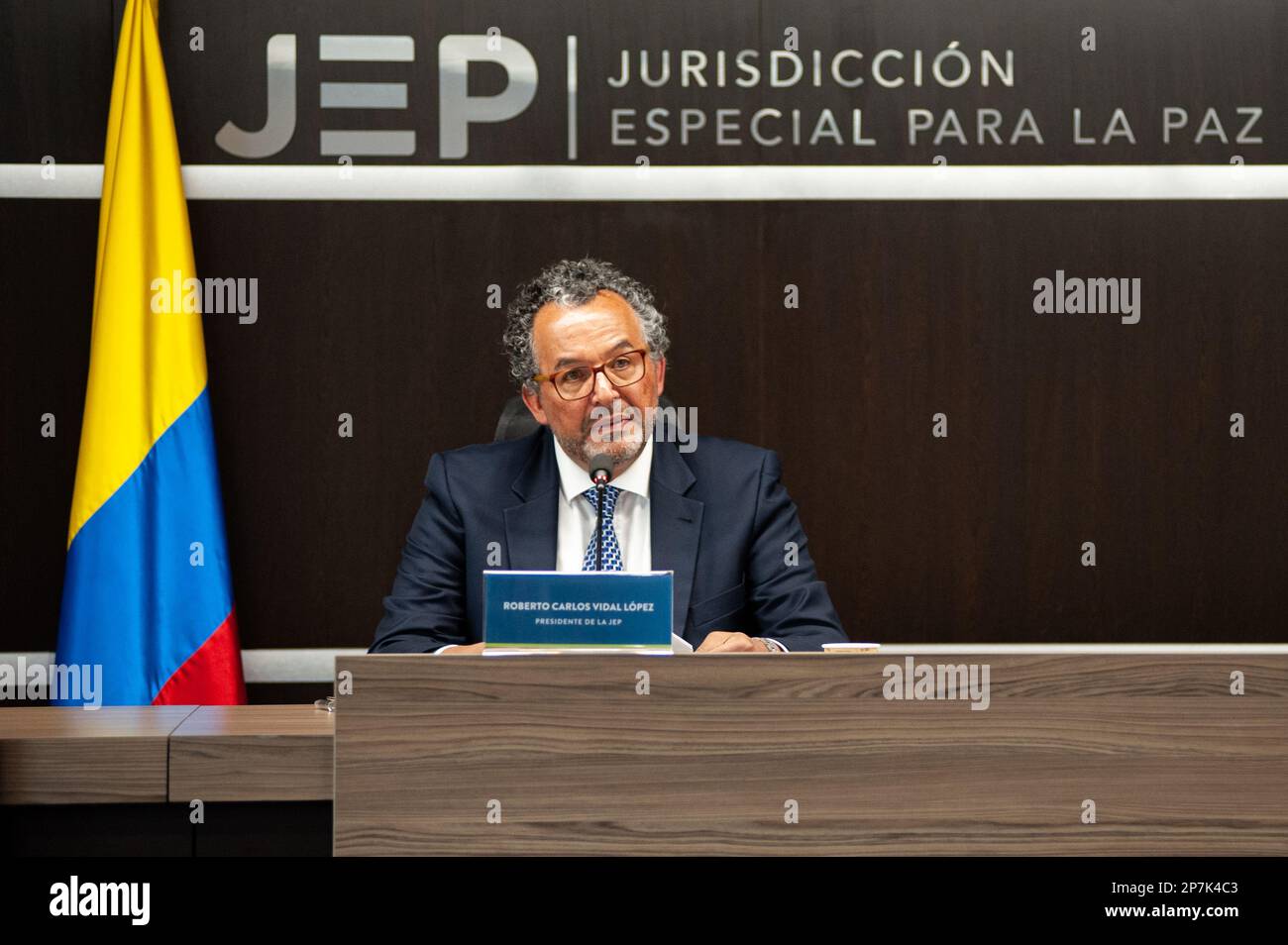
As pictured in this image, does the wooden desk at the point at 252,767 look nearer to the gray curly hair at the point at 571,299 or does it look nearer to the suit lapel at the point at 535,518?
the suit lapel at the point at 535,518

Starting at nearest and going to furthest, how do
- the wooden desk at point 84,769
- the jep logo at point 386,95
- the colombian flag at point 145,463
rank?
the wooden desk at point 84,769 < the colombian flag at point 145,463 < the jep logo at point 386,95

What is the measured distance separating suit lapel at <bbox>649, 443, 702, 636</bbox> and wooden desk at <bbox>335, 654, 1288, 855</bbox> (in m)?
0.78

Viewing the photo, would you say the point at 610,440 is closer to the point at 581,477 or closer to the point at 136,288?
the point at 581,477

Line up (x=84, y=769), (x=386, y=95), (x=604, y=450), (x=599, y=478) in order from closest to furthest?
(x=84, y=769) → (x=599, y=478) → (x=604, y=450) → (x=386, y=95)

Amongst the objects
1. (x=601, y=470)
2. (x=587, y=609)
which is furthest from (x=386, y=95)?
(x=587, y=609)

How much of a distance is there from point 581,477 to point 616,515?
0.11m

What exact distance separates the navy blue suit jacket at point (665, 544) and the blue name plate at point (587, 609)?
73 centimetres

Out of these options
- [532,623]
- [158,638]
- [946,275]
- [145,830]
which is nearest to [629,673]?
[532,623]

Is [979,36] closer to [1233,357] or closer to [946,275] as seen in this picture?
[946,275]

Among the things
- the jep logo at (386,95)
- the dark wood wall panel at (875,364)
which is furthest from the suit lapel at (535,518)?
the jep logo at (386,95)

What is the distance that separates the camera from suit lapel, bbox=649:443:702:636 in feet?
7.70

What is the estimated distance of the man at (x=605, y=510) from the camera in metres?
2.36

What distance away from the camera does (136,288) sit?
123 inches

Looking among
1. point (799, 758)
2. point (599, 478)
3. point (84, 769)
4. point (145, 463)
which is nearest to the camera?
point (799, 758)
